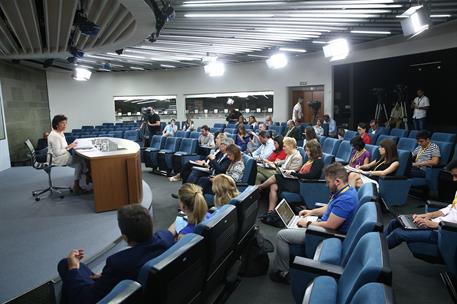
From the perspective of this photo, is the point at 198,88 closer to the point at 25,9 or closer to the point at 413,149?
the point at 25,9

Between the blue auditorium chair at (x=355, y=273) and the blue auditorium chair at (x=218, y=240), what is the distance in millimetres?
538

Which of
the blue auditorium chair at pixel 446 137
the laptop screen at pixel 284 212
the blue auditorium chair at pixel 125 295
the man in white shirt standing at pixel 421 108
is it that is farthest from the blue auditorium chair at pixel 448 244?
the man in white shirt standing at pixel 421 108

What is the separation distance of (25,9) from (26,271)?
4.47 metres

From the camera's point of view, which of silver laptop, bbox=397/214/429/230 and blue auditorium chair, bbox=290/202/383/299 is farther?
silver laptop, bbox=397/214/429/230

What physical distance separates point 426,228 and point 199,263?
201 cm

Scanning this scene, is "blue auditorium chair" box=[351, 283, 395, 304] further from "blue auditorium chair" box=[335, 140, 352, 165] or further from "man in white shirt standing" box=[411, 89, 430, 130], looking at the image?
"man in white shirt standing" box=[411, 89, 430, 130]

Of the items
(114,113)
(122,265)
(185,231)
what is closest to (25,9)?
(185,231)

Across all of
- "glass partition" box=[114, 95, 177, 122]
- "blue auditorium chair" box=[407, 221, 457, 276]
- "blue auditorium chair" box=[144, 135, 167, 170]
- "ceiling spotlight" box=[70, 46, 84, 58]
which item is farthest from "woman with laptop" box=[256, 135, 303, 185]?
"glass partition" box=[114, 95, 177, 122]

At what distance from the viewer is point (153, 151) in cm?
779

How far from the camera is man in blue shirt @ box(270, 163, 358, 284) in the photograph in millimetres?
2615

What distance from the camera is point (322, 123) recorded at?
999 centimetres

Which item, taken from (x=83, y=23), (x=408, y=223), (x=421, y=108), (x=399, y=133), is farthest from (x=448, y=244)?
(x=421, y=108)

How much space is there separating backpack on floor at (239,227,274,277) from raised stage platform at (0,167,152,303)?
133 cm

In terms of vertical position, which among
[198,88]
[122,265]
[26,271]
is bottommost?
[26,271]
